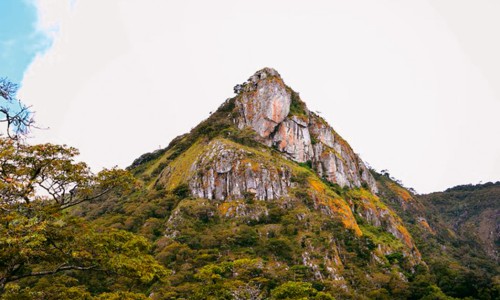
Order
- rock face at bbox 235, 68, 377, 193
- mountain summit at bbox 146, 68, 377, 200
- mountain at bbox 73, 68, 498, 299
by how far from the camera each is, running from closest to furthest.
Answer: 1. mountain at bbox 73, 68, 498, 299
2. mountain summit at bbox 146, 68, 377, 200
3. rock face at bbox 235, 68, 377, 193

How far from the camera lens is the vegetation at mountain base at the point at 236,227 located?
14617 mm

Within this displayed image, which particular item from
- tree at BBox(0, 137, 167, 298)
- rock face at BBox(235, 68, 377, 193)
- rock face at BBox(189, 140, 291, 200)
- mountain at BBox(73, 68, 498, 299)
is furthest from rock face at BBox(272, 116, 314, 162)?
tree at BBox(0, 137, 167, 298)

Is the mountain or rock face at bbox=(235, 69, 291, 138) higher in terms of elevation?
rock face at bbox=(235, 69, 291, 138)

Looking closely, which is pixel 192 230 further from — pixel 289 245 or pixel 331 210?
pixel 331 210

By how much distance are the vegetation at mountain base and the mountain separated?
291 mm

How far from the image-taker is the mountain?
170 ft

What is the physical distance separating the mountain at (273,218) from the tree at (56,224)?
21.4 m

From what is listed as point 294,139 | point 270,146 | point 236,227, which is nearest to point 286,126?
point 294,139

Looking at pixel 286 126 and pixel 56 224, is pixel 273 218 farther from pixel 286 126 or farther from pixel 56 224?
pixel 56 224

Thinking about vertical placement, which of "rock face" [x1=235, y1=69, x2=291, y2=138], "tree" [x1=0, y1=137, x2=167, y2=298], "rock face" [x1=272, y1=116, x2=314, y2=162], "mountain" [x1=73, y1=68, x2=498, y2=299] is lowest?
"tree" [x1=0, y1=137, x2=167, y2=298]

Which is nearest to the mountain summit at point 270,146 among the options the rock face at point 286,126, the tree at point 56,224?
the rock face at point 286,126

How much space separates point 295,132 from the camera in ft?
375

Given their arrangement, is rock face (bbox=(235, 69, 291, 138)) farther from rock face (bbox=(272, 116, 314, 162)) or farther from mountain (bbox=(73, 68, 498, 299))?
rock face (bbox=(272, 116, 314, 162))

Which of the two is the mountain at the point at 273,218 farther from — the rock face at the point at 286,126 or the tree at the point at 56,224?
the tree at the point at 56,224
